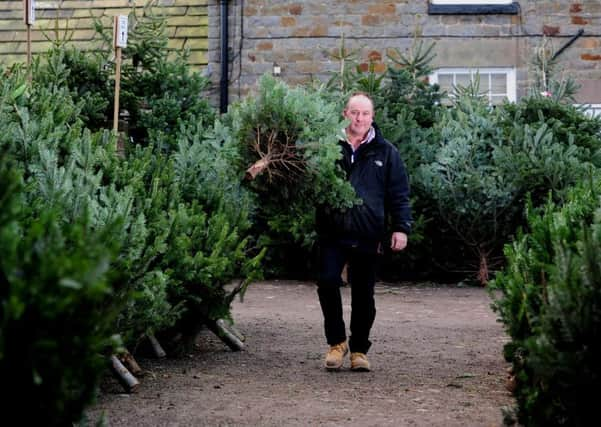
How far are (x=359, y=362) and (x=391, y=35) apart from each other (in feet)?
34.1

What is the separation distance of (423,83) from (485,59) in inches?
118

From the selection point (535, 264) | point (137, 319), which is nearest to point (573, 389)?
point (535, 264)

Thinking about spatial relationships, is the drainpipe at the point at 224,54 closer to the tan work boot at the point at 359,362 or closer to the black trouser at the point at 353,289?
the black trouser at the point at 353,289

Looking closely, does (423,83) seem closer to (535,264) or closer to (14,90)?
(14,90)

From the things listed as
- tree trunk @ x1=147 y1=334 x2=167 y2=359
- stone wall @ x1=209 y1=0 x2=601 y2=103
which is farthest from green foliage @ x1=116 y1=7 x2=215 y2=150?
tree trunk @ x1=147 y1=334 x2=167 y2=359

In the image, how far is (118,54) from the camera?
959 cm

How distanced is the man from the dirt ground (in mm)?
266

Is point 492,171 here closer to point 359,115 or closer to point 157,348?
point 359,115

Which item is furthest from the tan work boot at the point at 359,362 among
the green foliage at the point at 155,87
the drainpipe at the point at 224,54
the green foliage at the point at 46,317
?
the drainpipe at the point at 224,54

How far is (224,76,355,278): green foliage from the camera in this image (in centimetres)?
770

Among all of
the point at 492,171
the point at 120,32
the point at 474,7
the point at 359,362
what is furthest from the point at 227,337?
the point at 474,7

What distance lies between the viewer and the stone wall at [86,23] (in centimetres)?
1825

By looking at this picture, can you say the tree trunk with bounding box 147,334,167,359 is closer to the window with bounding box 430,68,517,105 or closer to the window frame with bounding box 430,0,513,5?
the window with bounding box 430,68,517,105

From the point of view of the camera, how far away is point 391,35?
1795 cm
